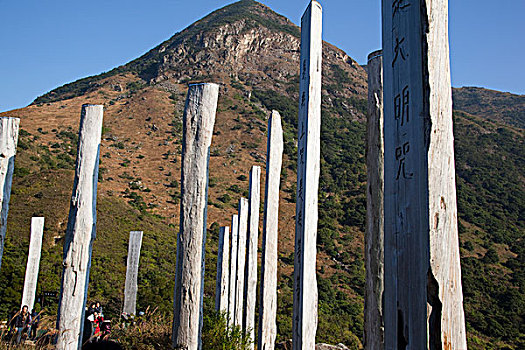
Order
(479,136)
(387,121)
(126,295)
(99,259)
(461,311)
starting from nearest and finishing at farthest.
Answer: (461,311) → (387,121) → (126,295) → (99,259) → (479,136)

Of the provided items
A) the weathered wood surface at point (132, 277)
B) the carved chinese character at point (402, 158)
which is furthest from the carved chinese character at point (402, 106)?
the weathered wood surface at point (132, 277)

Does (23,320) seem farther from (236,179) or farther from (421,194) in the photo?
(236,179)

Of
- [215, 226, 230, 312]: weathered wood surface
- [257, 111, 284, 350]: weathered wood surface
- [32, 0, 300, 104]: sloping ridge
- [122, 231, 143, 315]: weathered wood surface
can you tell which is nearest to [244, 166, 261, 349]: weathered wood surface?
[257, 111, 284, 350]: weathered wood surface

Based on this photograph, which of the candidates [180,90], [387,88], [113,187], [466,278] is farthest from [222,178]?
[387,88]

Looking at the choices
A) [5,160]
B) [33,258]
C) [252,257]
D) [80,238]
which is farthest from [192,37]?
[80,238]

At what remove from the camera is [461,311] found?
6.14 feet

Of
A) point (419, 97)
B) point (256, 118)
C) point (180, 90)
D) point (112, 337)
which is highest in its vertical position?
point (180, 90)

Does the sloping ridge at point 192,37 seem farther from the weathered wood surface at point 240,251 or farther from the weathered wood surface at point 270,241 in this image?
the weathered wood surface at point 270,241

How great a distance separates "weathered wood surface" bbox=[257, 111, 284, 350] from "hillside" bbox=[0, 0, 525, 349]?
6.97 meters

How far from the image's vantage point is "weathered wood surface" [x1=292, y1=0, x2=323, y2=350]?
3938 mm

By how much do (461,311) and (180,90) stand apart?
6205 cm

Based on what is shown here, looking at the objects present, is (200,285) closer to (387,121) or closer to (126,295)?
(387,121)

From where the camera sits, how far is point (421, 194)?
1898 millimetres

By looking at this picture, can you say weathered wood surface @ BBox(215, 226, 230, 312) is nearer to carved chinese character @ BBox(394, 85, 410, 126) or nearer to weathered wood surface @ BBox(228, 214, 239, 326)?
weathered wood surface @ BBox(228, 214, 239, 326)
